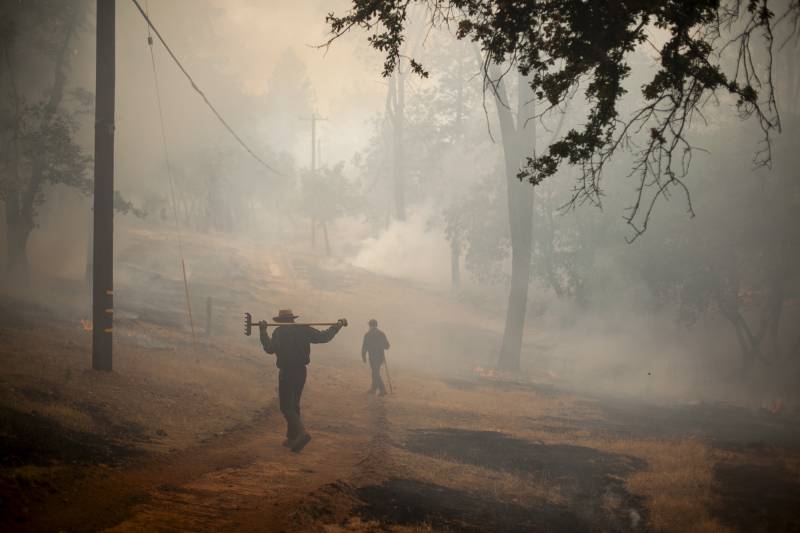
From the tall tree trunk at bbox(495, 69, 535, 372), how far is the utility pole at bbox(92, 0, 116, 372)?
14.3 meters

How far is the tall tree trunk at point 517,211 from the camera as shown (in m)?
23.8

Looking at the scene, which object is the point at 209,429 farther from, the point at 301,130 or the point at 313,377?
the point at 301,130

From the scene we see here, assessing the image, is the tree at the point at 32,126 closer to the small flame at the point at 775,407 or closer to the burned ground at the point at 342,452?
the burned ground at the point at 342,452

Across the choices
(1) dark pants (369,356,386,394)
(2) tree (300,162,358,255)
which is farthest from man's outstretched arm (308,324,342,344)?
(2) tree (300,162,358,255)

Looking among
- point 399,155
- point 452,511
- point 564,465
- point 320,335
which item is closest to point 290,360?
point 320,335

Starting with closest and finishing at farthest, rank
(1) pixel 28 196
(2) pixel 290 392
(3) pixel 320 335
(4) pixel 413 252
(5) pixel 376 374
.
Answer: (2) pixel 290 392 < (3) pixel 320 335 < (5) pixel 376 374 < (1) pixel 28 196 < (4) pixel 413 252

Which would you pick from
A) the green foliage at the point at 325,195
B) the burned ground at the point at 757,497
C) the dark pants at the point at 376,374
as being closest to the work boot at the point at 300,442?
the burned ground at the point at 757,497

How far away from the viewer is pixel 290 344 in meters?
10.9

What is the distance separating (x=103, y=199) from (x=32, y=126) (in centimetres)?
1799

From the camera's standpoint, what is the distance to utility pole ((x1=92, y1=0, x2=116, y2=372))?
1278cm

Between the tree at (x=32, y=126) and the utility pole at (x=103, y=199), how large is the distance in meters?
14.5

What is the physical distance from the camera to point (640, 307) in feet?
97.2

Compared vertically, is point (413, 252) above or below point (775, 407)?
above

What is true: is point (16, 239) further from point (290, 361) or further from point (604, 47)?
point (604, 47)
